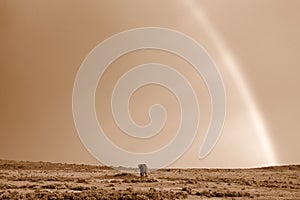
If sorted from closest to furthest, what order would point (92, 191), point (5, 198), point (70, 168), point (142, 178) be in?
point (5, 198), point (92, 191), point (142, 178), point (70, 168)

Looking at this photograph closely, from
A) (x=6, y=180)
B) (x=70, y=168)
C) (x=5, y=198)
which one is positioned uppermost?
(x=70, y=168)

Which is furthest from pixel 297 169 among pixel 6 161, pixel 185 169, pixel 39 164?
pixel 6 161

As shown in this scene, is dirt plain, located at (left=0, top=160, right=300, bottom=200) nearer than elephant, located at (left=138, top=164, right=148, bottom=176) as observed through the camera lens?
Yes

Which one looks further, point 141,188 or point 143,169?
point 143,169

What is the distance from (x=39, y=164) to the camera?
21.4 metres

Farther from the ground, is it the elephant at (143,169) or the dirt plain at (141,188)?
the elephant at (143,169)

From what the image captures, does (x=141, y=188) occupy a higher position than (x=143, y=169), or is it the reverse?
(x=143, y=169)

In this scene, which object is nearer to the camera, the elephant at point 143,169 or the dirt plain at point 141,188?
the dirt plain at point 141,188

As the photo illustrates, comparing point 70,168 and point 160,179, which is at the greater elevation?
point 70,168

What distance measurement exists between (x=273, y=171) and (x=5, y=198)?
1332 centimetres

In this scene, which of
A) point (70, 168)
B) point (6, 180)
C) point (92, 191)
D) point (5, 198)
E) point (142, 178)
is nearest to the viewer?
point (5, 198)

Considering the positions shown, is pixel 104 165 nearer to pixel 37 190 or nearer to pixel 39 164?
pixel 39 164

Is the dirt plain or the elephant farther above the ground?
the elephant

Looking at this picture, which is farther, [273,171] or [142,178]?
[273,171]
